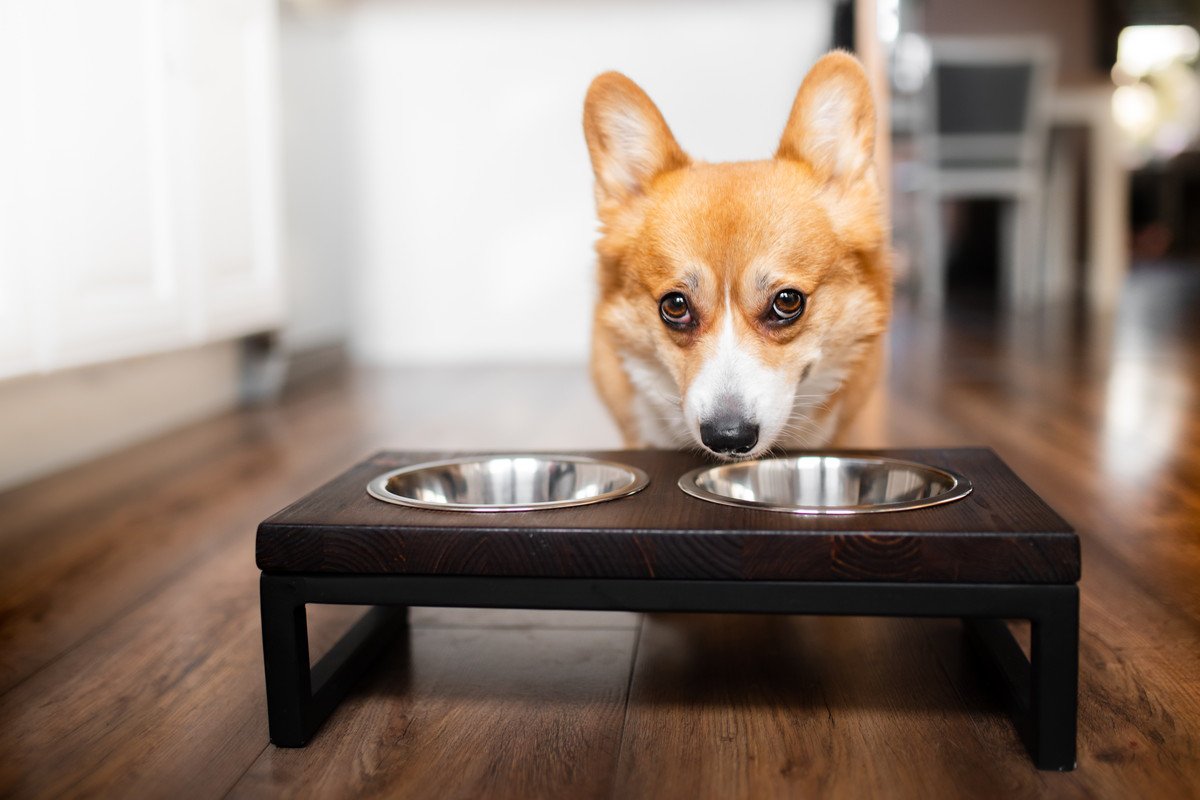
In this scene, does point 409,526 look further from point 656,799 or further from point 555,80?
point 555,80

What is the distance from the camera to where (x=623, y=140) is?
1.46 meters

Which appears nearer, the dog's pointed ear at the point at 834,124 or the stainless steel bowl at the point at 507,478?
the stainless steel bowl at the point at 507,478

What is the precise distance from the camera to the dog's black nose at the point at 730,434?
1.17 metres

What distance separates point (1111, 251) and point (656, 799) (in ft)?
20.8

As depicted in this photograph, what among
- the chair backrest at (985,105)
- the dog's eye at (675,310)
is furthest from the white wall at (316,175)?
the chair backrest at (985,105)

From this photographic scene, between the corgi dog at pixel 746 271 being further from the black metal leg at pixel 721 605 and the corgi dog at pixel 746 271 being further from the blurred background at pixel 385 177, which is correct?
the blurred background at pixel 385 177

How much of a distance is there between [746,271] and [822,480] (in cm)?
28

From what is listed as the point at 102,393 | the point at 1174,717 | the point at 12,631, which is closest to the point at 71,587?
the point at 12,631

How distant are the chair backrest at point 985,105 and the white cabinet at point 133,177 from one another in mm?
3954

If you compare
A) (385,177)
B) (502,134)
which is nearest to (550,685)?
(502,134)

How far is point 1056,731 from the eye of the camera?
90 cm

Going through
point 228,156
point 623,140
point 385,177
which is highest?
point 385,177

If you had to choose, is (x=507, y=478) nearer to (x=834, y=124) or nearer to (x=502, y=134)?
(x=834, y=124)

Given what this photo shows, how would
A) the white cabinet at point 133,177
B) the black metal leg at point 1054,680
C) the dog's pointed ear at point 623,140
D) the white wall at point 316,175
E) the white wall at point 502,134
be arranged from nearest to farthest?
the black metal leg at point 1054,680 < the dog's pointed ear at point 623,140 < the white cabinet at point 133,177 < the white wall at point 316,175 < the white wall at point 502,134
